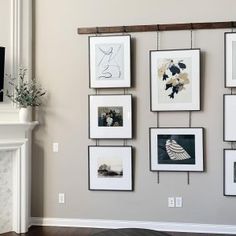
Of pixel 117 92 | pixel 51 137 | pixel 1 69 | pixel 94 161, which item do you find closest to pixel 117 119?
pixel 117 92

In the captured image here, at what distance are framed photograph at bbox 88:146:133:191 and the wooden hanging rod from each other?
54.5 inches

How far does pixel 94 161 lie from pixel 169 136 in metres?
0.94

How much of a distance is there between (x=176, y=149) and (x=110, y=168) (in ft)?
2.66

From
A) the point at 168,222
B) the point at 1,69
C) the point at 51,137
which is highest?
the point at 1,69

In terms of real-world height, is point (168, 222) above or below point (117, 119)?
below

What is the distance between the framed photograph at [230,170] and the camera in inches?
141

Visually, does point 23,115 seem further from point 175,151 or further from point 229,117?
point 229,117

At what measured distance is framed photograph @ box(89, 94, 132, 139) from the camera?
3732 millimetres

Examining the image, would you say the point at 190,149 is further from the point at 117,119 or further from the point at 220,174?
the point at 117,119

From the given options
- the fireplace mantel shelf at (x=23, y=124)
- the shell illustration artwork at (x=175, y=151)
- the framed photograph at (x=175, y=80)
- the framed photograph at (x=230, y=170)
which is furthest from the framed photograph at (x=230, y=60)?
the fireplace mantel shelf at (x=23, y=124)

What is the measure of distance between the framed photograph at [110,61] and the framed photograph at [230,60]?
1.10m

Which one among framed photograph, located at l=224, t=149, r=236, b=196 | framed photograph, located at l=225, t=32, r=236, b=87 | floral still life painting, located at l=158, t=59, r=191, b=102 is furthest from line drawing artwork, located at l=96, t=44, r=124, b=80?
framed photograph, located at l=224, t=149, r=236, b=196

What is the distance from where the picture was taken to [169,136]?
3684 millimetres

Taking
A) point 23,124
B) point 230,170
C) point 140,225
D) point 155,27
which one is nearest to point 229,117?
point 230,170
